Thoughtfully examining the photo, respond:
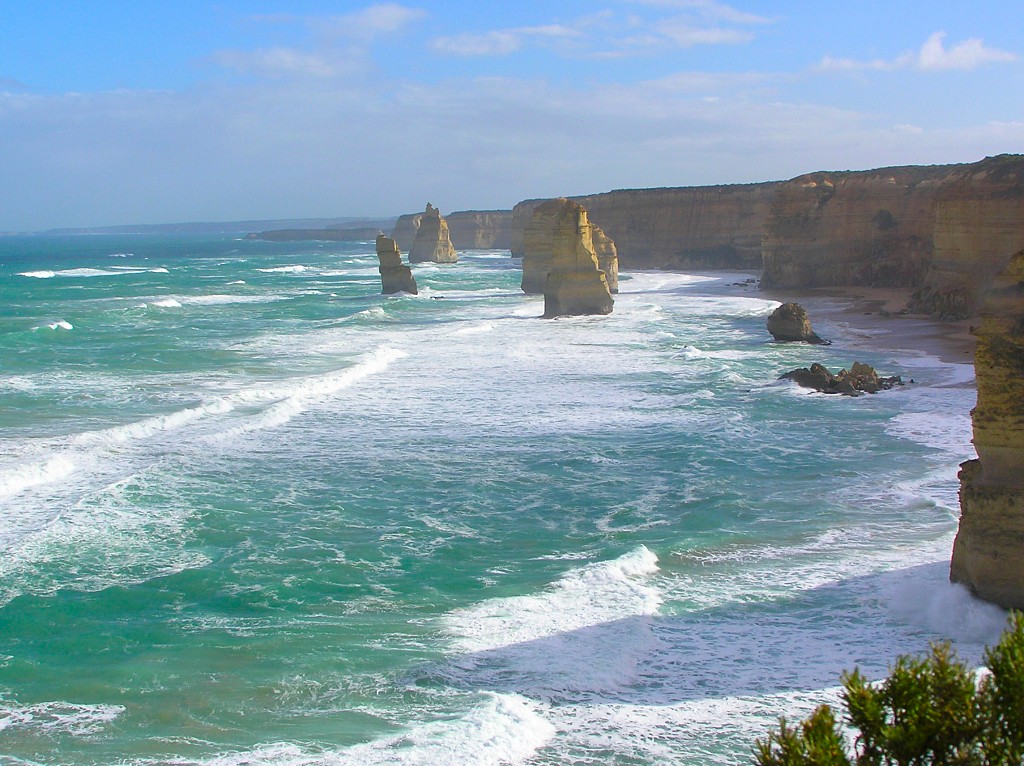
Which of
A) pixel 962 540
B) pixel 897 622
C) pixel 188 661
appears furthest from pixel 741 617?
pixel 188 661

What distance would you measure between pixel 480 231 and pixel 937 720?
136251 millimetres

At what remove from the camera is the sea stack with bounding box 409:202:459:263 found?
313ft

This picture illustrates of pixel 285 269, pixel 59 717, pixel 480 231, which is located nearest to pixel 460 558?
pixel 59 717

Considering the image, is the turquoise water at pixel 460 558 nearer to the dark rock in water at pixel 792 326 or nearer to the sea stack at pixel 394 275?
the dark rock in water at pixel 792 326

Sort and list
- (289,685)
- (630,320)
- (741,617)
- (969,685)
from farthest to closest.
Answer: (630,320)
(741,617)
(289,685)
(969,685)

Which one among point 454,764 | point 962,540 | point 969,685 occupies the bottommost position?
point 454,764

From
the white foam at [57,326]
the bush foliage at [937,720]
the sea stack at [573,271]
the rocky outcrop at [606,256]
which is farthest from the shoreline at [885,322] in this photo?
the white foam at [57,326]

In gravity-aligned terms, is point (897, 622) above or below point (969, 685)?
below

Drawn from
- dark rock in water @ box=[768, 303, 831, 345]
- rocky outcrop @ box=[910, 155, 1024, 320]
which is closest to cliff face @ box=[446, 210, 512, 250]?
rocky outcrop @ box=[910, 155, 1024, 320]

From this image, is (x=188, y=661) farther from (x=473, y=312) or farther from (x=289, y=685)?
(x=473, y=312)

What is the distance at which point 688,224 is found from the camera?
81688 millimetres

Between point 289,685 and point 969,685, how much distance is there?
5956mm

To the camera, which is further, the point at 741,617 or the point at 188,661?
the point at 741,617

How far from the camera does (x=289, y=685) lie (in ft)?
30.0
